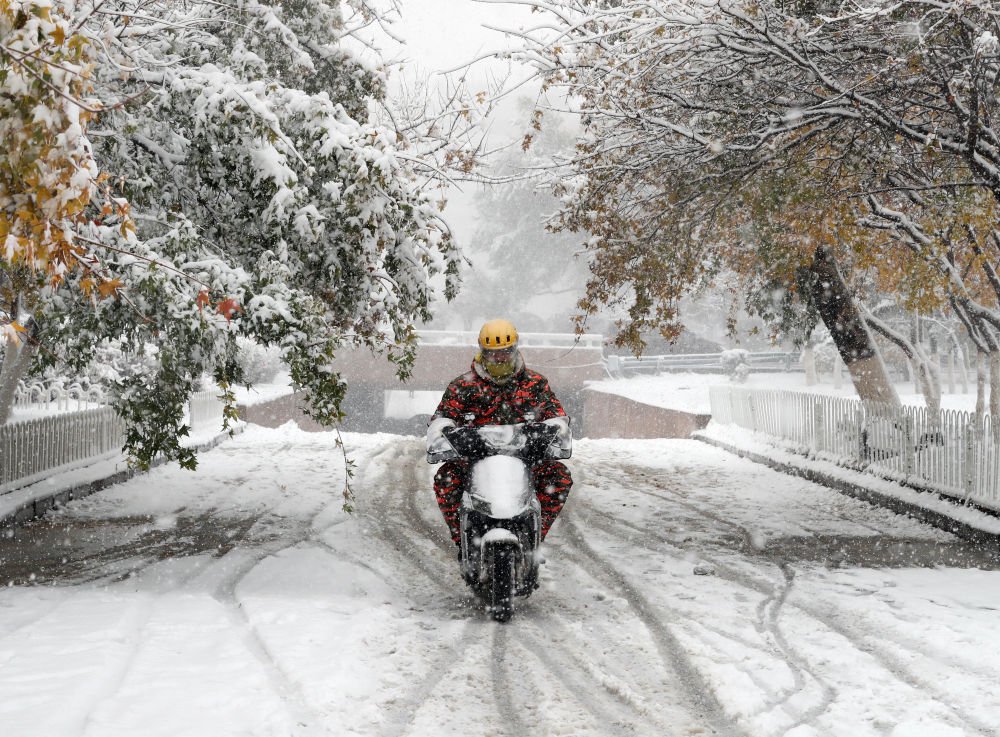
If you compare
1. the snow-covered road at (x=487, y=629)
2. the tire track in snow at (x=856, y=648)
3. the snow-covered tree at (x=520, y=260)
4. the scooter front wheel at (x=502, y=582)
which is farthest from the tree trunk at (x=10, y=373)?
the snow-covered tree at (x=520, y=260)

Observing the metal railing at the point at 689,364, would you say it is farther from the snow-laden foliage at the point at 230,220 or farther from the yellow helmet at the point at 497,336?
the yellow helmet at the point at 497,336

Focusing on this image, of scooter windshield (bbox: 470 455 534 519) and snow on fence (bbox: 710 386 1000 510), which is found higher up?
scooter windshield (bbox: 470 455 534 519)

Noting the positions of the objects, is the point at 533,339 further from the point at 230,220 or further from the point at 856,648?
the point at 856,648

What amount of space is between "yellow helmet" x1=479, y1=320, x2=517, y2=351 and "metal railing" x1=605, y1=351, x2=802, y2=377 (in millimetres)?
42414

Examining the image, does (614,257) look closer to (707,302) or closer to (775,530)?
(775,530)

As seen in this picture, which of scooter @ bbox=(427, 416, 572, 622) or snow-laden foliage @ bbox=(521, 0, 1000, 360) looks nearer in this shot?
scooter @ bbox=(427, 416, 572, 622)

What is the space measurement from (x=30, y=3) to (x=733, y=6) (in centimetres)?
711

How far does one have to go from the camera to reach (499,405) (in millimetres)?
6879

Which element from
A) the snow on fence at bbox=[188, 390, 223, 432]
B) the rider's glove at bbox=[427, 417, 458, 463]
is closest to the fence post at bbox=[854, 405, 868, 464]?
the rider's glove at bbox=[427, 417, 458, 463]

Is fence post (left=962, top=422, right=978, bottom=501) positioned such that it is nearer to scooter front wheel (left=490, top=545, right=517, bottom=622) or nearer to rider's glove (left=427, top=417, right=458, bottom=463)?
scooter front wheel (left=490, top=545, right=517, bottom=622)

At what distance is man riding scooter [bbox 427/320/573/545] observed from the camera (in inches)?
263

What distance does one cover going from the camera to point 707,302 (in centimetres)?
6144

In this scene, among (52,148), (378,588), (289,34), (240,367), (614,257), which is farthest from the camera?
(614,257)

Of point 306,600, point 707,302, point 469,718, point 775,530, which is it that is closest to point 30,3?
point 469,718
